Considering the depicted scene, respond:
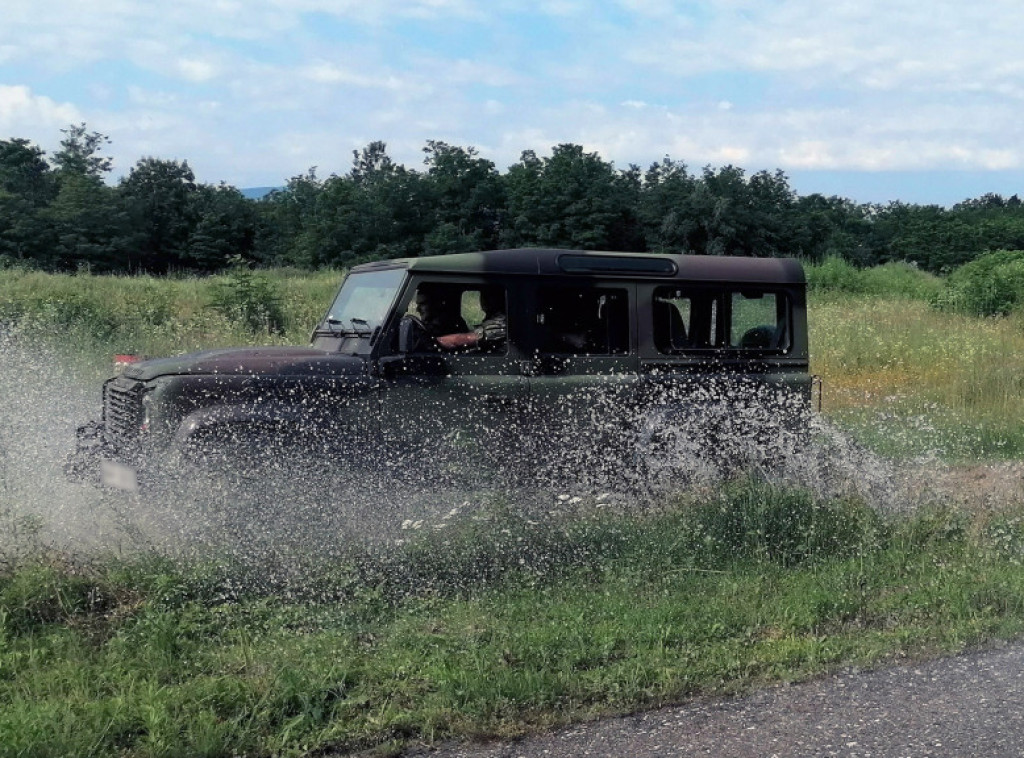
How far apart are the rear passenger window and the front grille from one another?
292 cm

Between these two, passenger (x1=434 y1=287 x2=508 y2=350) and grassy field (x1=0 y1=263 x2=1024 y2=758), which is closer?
grassy field (x1=0 y1=263 x2=1024 y2=758)

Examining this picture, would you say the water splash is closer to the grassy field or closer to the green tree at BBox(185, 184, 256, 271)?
the grassy field

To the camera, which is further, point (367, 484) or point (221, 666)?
point (367, 484)

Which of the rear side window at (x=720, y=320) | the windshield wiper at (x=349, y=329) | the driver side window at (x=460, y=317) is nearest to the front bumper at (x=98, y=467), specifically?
the windshield wiper at (x=349, y=329)

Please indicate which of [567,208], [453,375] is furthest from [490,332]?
[567,208]

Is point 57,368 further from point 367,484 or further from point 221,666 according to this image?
point 221,666

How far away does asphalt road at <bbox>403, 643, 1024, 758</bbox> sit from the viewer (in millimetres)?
3693

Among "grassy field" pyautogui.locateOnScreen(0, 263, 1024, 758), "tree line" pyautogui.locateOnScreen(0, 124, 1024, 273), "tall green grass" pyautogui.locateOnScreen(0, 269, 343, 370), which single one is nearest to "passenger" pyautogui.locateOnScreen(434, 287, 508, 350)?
"grassy field" pyautogui.locateOnScreen(0, 263, 1024, 758)

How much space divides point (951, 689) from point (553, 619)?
6.01 ft

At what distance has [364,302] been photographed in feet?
24.5

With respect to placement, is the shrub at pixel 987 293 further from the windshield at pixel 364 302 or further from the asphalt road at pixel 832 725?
the asphalt road at pixel 832 725

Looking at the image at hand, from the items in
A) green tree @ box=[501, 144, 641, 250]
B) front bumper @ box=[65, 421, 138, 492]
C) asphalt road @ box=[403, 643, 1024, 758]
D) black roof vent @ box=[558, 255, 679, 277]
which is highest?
green tree @ box=[501, 144, 641, 250]

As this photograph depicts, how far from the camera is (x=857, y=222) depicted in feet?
209

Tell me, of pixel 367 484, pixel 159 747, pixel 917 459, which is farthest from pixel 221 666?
pixel 917 459
